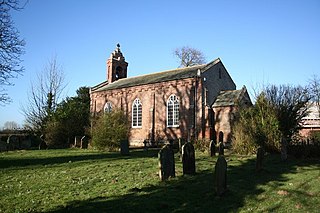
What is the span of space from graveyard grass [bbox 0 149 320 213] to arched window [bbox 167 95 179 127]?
18.1 meters

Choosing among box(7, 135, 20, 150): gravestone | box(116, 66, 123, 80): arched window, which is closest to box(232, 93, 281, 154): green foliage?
box(7, 135, 20, 150): gravestone

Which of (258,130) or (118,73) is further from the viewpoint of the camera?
(118,73)

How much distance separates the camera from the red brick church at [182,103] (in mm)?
27297

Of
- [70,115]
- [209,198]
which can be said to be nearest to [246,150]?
[209,198]

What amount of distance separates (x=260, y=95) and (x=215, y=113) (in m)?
10.5

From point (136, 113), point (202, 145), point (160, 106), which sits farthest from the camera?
point (136, 113)

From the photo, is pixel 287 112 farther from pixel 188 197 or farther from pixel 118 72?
pixel 118 72

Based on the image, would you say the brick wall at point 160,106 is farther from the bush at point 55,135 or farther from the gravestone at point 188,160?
the gravestone at point 188,160

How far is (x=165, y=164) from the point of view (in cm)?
964

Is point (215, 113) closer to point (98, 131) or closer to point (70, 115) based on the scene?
point (98, 131)

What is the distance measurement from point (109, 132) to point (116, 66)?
23549 mm

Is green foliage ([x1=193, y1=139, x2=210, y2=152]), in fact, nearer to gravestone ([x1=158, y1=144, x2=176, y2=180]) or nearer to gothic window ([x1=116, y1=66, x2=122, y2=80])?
gravestone ([x1=158, y1=144, x2=176, y2=180])

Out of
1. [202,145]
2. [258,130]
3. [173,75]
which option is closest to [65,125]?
[173,75]

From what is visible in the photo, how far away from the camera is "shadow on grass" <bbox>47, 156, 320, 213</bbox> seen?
6.49 m
